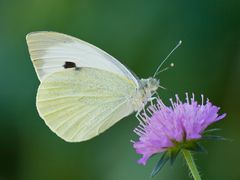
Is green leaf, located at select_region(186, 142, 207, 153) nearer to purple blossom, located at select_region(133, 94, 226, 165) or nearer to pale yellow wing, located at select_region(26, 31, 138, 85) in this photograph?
purple blossom, located at select_region(133, 94, 226, 165)

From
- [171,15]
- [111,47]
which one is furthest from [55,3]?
[171,15]

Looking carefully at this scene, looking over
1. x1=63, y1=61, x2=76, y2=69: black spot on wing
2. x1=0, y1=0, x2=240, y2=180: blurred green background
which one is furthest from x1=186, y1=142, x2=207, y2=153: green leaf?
x1=0, y1=0, x2=240, y2=180: blurred green background

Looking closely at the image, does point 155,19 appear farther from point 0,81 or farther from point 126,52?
point 0,81

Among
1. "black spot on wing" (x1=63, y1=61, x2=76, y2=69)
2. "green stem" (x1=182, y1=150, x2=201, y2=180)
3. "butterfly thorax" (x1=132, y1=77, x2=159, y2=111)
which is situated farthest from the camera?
"black spot on wing" (x1=63, y1=61, x2=76, y2=69)

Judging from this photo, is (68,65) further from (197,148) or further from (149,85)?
(197,148)

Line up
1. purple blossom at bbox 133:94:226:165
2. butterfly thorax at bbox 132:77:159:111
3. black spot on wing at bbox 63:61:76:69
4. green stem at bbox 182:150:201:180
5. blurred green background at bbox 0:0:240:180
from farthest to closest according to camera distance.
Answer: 1. blurred green background at bbox 0:0:240:180
2. black spot on wing at bbox 63:61:76:69
3. butterfly thorax at bbox 132:77:159:111
4. purple blossom at bbox 133:94:226:165
5. green stem at bbox 182:150:201:180

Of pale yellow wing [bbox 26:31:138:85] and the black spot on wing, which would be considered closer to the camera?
pale yellow wing [bbox 26:31:138:85]

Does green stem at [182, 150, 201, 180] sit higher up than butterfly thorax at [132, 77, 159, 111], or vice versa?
butterfly thorax at [132, 77, 159, 111]
